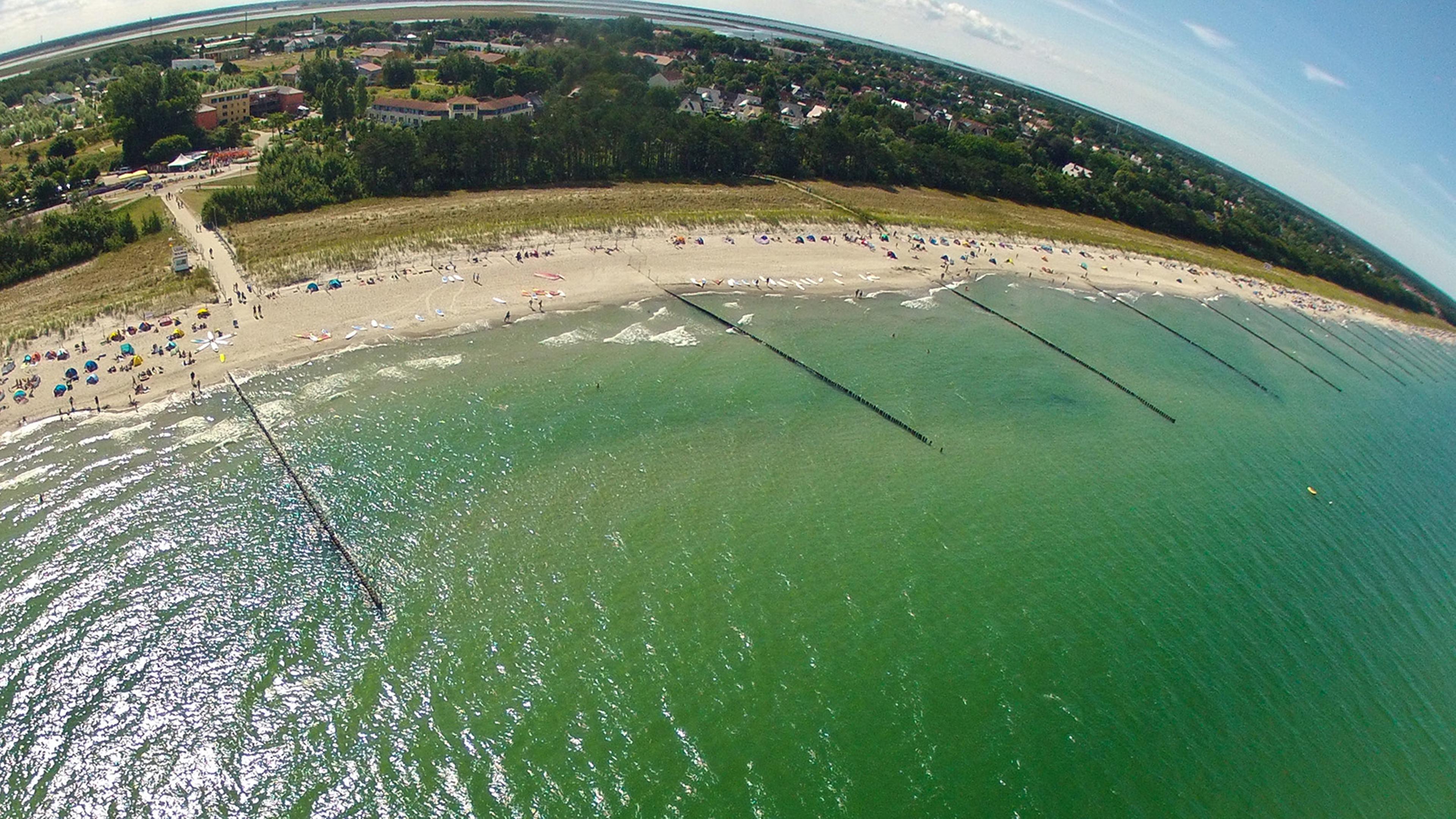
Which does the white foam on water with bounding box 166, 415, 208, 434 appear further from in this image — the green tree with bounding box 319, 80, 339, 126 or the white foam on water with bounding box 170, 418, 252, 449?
the green tree with bounding box 319, 80, 339, 126

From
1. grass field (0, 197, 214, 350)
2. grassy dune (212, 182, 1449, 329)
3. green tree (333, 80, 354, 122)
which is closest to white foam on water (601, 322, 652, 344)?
grassy dune (212, 182, 1449, 329)

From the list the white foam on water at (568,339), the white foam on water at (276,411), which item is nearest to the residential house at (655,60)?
the white foam on water at (568,339)

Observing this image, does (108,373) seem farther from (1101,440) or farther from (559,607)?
(1101,440)

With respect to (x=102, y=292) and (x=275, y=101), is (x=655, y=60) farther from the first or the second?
(x=102, y=292)

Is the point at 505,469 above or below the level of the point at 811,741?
below

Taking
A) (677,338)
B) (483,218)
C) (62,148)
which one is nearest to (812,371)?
(677,338)

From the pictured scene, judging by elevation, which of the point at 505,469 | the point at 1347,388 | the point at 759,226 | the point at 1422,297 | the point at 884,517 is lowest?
the point at 505,469

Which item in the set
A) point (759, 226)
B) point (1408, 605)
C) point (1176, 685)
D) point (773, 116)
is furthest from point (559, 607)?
point (773, 116)

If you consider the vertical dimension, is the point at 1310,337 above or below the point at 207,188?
above
